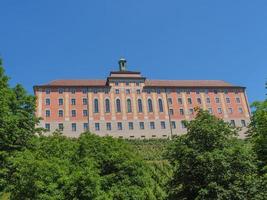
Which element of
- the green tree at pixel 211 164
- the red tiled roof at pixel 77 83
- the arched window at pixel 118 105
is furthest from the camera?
the red tiled roof at pixel 77 83

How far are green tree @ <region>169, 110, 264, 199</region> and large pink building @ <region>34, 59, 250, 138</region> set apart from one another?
5119 centimetres

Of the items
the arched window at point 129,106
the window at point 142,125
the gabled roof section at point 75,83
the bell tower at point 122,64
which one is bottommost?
the window at point 142,125

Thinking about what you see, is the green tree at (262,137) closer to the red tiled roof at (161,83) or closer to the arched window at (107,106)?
the arched window at (107,106)

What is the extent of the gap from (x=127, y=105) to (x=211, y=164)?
5821cm

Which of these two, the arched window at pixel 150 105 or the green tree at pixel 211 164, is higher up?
the arched window at pixel 150 105

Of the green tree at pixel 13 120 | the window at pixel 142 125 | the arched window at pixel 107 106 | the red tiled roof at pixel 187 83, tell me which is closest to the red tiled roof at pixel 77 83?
the arched window at pixel 107 106

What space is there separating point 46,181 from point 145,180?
7.47 metres

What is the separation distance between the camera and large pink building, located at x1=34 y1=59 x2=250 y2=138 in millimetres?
73562

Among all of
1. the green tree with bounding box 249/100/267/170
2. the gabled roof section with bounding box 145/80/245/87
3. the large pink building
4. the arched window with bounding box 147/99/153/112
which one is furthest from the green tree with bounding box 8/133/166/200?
the gabled roof section with bounding box 145/80/245/87

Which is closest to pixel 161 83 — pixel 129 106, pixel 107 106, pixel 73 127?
pixel 129 106

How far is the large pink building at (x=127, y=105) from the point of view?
7356 cm

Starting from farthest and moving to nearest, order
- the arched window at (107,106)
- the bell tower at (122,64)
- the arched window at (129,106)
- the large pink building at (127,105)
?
1. the bell tower at (122,64)
2. the arched window at (129,106)
3. the arched window at (107,106)
4. the large pink building at (127,105)

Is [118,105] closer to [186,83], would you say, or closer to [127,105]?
[127,105]

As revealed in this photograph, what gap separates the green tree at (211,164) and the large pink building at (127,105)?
5119cm
